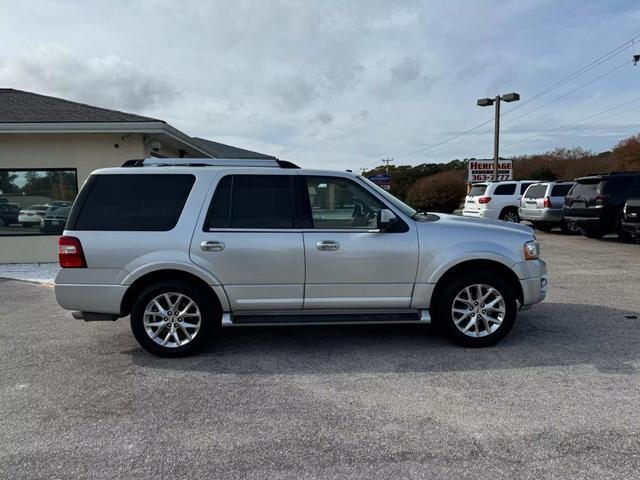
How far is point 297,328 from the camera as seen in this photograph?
5.71 m

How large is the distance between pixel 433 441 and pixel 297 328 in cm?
275

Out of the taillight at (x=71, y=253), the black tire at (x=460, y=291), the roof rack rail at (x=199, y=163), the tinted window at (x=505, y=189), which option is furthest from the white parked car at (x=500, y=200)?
the taillight at (x=71, y=253)

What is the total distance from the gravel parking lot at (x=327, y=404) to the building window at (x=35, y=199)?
19.8 ft

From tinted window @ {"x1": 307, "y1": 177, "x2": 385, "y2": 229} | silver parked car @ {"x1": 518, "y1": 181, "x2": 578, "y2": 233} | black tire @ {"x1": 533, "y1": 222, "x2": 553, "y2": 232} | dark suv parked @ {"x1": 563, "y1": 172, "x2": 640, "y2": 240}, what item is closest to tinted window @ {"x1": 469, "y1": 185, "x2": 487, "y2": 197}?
silver parked car @ {"x1": 518, "y1": 181, "x2": 578, "y2": 233}

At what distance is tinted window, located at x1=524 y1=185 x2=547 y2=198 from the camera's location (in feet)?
54.2

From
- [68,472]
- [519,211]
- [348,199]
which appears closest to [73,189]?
[348,199]

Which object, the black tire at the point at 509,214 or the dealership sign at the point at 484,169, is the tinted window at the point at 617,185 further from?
the dealership sign at the point at 484,169

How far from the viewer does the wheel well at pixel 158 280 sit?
473cm

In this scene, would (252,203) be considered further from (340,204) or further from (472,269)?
(472,269)

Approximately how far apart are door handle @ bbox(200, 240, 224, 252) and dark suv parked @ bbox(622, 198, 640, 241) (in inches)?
445

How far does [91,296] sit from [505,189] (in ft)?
54.1

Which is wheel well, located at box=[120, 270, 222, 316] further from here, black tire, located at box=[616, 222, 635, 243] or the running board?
black tire, located at box=[616, 222, 635, 243]

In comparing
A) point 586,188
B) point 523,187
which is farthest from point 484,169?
point 586,188

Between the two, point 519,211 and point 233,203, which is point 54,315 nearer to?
point 233,203
